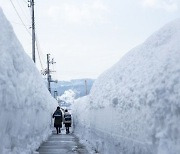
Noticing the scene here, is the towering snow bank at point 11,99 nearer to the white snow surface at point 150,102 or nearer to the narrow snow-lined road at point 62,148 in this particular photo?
the white snow surface at point 150,102

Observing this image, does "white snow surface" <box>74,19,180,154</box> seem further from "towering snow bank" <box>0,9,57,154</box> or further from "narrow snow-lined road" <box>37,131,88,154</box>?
"narrow snow-lined road" <box>37,131,88,154</box>

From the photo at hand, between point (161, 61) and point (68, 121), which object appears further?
point (68, 121)

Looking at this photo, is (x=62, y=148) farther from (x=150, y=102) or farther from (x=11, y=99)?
(x=150, y=102)

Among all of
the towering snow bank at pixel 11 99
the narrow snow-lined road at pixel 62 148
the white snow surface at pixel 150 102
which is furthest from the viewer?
the narrow snow-lined road at pixel 62 148

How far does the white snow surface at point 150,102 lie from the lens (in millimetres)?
5797

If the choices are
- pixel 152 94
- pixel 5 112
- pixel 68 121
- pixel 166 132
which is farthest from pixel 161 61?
pixel 68 121

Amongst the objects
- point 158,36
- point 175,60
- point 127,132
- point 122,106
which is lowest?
→ point 127,132

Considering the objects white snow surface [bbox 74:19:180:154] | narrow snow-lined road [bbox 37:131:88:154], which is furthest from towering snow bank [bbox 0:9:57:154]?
narrow snow-lined road [bbox 37:131:88:154]

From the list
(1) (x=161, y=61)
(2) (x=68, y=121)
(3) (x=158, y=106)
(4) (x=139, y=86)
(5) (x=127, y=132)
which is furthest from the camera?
(2) (x=68, y=121)

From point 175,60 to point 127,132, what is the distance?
256 cm

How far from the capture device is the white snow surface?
5.80 m

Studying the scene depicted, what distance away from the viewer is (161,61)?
694cm

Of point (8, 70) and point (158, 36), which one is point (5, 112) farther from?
point (158, 36)

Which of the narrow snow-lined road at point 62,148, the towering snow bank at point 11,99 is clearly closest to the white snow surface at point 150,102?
the towering snow bank at point 11,99
